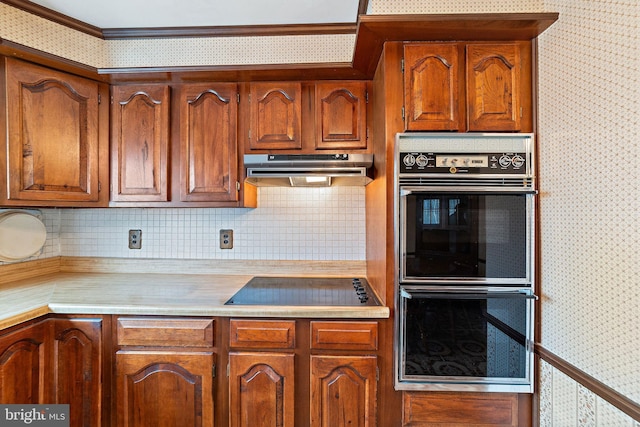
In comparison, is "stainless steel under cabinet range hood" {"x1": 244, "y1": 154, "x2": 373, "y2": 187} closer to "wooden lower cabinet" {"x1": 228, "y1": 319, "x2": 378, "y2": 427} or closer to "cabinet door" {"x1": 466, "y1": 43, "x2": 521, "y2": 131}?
"cabinet door" {"x1": 466, "y1": 43, "x2": 521, "y2": 131}

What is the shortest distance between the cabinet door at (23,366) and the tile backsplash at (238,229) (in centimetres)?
78

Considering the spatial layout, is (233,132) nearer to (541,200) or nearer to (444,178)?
(444,178)

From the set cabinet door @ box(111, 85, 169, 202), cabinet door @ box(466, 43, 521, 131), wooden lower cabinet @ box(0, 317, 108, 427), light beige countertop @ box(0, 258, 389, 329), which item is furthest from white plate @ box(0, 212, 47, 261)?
cabinet door @ box(466, 43, 521, 131)

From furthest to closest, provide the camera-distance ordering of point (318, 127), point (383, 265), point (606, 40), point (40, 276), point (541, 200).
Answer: point (40, 276)
point (318, 127)
point (383, 265)
point (541, 200)
point (606, 40)

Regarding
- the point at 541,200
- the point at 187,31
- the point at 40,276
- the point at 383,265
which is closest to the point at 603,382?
the point at 541,200

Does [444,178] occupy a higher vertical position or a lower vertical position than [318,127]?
lower

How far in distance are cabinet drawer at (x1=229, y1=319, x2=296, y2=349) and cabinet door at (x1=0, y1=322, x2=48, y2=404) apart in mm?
895

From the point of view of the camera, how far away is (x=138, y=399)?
1395mm

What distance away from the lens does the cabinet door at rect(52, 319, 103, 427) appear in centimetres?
140

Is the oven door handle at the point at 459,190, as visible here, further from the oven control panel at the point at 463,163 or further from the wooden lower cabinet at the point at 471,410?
the wooden lower cabinet at the point at 471,410

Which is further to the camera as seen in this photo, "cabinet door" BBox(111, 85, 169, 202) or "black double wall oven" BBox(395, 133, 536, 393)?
"cabinet door" BBox(111, 85, 169, 202)

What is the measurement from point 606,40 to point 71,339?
2.54 metres

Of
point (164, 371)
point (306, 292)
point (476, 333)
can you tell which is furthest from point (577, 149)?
point (164, 371)

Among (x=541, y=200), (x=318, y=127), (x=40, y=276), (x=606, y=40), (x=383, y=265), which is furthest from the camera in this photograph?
(x=40, y=276)
